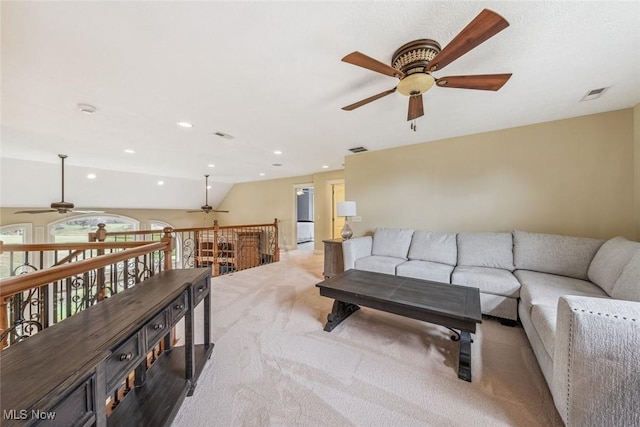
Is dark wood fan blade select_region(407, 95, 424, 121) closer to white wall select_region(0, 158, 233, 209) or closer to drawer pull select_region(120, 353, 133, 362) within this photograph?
drawer pull select_region(120, 353, 133, 362)

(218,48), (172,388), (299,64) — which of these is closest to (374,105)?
(299,64)

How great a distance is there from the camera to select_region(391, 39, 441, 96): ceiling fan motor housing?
1.53m

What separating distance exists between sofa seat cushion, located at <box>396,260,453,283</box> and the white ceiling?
1.89 m

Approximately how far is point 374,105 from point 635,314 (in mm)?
2365

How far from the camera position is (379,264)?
3.31 m

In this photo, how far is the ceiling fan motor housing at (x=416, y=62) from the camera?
1.53m

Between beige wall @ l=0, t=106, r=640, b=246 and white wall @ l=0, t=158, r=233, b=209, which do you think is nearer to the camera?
beige wall @ l=0, t=106, r=640, b=246

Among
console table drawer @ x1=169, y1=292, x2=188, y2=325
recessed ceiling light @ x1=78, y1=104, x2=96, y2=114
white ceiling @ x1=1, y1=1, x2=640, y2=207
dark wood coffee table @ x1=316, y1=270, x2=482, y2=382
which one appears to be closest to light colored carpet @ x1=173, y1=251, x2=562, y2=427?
dark wood coffee table @ x1=316, y1=270, x2=482, y2=382

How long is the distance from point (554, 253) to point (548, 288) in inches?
29.5

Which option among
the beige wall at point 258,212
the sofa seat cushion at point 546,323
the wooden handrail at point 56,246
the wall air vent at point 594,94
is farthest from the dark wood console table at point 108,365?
the beige wall at point 258,212

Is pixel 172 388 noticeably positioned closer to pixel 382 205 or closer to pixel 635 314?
pixel 635 314

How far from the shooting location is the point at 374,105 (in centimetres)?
253

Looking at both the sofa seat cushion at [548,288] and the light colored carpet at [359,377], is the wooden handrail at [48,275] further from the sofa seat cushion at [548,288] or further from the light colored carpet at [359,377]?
the sofa seat cushion at [548,288]

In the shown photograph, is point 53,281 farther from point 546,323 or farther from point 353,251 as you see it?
point 353,251
